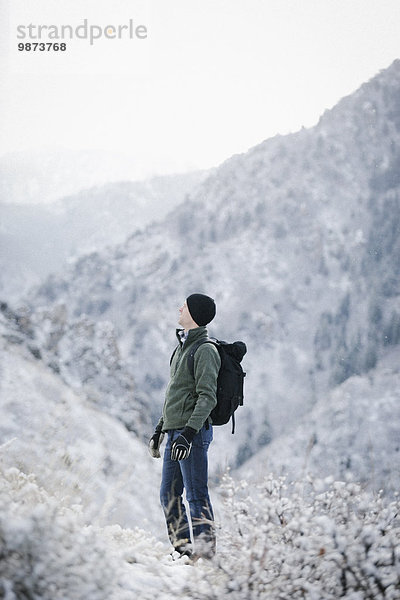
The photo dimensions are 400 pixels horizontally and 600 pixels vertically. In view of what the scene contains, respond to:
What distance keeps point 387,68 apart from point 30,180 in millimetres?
108715

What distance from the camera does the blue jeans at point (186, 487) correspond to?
10.3 feet

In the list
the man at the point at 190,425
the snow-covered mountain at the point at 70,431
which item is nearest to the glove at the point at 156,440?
the man at the point at 190,425

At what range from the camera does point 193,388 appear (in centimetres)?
328

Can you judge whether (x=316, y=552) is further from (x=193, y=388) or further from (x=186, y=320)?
(x=186, y=320)

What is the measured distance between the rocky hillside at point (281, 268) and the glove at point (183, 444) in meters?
70.3

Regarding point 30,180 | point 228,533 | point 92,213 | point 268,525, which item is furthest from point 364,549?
point 30,180

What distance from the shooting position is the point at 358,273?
310 ft

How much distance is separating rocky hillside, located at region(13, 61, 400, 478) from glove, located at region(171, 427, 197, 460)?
231ft

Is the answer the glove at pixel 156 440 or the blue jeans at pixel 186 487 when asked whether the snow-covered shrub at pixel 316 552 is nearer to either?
the blue jeans at pixel 186 487

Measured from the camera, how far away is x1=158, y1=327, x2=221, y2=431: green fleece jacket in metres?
3.12

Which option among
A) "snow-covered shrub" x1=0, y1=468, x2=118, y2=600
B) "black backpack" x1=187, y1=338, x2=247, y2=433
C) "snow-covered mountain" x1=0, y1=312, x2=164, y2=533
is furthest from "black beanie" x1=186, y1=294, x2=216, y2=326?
"snow-covered mountain" x1=0, y1=312, x2=164, y2=533

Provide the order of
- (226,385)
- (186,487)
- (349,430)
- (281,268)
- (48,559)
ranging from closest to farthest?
(48,559), (186,487), (226,385), (349,430), (281,268)

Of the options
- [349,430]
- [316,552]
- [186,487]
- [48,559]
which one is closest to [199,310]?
[186,487]

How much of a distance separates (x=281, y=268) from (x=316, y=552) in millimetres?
93678
